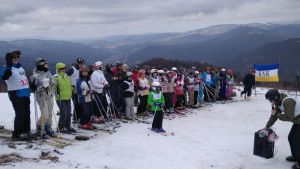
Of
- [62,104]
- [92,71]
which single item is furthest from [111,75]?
[62,104]

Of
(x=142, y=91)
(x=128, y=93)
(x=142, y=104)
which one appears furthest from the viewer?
(x=142, y=104)

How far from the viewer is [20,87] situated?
32.6 ft

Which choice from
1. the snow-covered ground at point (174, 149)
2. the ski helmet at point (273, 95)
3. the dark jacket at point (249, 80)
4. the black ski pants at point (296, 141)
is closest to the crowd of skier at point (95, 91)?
the snow-covered ground at point (174, 149)

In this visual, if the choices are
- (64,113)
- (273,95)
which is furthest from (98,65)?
(273,95)

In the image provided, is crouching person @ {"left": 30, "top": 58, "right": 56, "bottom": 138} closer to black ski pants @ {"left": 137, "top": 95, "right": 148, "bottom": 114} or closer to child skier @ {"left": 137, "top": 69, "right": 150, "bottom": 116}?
child skier @ {"left": 137, "top": 69, "right": 150, "bottom": 116}

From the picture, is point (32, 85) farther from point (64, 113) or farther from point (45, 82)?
point (64, 113)

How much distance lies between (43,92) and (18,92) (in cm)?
89

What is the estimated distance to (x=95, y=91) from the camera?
13570 millimetres

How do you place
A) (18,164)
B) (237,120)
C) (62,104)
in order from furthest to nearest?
(237,120) → (62,104) → (18,164)

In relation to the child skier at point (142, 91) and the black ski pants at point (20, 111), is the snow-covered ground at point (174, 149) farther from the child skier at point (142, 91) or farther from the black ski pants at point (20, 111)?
the child skier at point (142, 91)

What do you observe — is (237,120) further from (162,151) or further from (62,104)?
(62,104)

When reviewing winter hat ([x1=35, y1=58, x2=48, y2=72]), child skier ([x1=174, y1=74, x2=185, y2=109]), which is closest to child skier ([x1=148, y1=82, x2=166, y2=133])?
winter hat ([x1=35, y1=58, x2=48, y2=72])

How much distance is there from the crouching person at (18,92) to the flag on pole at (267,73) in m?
18.7

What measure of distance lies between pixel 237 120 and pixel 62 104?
30.1ft
